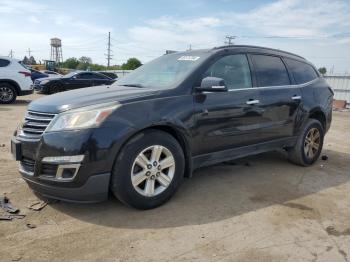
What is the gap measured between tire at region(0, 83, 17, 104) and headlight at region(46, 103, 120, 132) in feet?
34.8

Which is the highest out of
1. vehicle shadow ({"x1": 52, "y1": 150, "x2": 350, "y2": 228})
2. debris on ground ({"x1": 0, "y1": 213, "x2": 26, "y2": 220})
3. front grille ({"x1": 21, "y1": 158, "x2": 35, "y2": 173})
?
front grille ({"x1": 21, "y1": 158, "x2": 35, "y2": 173})

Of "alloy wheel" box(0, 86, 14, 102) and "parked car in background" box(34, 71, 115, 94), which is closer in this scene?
"alloy wheel" box(0, 86, 14, 102)

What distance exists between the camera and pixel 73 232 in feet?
10.8

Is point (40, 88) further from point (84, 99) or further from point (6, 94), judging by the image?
point (84, 99)

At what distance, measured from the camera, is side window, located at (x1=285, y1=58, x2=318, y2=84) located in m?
5.67

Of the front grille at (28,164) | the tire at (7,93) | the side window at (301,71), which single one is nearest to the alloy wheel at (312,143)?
A: the side window at (301,71)

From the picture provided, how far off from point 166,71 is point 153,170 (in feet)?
4.71

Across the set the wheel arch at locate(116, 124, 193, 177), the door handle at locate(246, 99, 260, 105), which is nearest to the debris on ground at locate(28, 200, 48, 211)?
the wheel arch at locate(116, 124, 193, 177)

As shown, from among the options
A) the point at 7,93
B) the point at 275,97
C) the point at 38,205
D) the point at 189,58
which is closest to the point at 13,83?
the point at 7,93

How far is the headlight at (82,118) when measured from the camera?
3398mm

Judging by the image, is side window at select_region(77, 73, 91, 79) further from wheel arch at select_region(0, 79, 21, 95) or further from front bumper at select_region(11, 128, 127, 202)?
front bumper at select_region(11, 128, 127, 202)

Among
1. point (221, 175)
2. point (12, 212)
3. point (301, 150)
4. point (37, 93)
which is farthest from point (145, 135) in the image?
point (37, 93)

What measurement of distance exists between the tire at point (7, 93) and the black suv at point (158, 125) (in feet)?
30.8

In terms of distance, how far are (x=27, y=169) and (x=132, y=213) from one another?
1.12m
